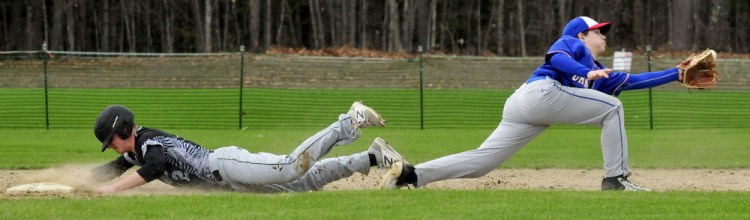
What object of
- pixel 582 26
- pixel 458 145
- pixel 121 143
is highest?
pixel 582 26

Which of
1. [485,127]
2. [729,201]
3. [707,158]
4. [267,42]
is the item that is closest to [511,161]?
[707,158]

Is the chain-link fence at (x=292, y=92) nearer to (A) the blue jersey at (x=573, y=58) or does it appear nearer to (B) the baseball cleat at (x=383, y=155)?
(B) the baseball cleat at (x=383, y=155)

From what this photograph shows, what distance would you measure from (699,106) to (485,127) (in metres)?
6.06

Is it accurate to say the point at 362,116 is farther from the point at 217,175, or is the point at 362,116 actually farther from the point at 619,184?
the point at 619,184

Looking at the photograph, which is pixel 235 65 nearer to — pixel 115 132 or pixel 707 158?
pixel 707 158

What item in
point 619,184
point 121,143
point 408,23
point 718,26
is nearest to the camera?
point 121,143

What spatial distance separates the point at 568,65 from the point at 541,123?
0.67 meters

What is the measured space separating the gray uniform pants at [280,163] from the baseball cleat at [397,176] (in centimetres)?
29

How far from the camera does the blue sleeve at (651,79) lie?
9055 mm

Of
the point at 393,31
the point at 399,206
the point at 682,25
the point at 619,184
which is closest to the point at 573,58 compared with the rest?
the point at 619,184

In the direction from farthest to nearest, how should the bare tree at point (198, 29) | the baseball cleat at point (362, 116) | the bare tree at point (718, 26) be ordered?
the bare tree at point (198, 29) < the bare tree at point (718, 26) < the baseball cleat at point (362, 116)

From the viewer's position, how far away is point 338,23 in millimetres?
51906

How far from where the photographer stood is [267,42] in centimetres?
5212

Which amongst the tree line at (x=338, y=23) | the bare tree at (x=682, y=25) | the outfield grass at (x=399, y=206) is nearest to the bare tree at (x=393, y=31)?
the tree line at (x=338, y=23)
